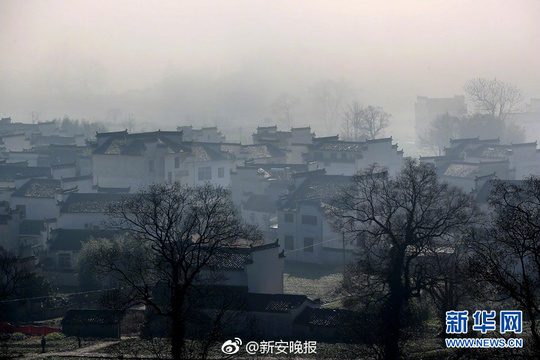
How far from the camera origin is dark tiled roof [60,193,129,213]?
30438 mm

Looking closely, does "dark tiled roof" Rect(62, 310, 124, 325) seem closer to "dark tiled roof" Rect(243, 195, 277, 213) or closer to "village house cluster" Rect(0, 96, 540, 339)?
"village house cluster" Rect(0, 96, 540, 339)

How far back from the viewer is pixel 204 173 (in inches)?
1519

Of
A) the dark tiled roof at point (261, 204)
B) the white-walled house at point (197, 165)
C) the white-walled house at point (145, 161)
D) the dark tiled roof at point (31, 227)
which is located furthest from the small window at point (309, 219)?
the dark tiled roof at point (31, 227)

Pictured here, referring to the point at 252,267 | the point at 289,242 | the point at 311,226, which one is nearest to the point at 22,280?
the point at 252,267

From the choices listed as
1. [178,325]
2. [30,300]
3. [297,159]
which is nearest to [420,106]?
[297,159]

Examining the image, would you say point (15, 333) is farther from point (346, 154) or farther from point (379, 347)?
point (346, 154)

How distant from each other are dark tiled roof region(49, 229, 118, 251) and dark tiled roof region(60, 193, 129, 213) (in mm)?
1099

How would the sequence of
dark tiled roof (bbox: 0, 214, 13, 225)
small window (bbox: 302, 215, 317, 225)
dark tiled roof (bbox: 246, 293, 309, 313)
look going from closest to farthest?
dark tiled roof (bbox: 246, 293, 309, 313) → dark tiled roof (bbox: 0, 214, 13, 225) → small window (bbox: 302, 215, 317, 225)

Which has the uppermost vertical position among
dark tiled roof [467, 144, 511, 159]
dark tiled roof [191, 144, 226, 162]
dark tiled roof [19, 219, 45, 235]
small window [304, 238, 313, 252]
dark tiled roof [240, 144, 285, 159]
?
dark tiled roof [240, 144, 285, 159]

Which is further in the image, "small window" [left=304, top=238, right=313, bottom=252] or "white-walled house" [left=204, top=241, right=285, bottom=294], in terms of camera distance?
"small window" [left=304, top=238, right=313, bottom=252]

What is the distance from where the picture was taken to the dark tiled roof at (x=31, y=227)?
30.9 meters

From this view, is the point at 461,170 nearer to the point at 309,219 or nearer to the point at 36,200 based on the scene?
the point at 309,219

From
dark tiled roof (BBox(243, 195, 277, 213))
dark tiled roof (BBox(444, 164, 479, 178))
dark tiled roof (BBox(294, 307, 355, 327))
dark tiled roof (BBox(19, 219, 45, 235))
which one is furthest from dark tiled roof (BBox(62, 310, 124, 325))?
dark tiled roof (BBox(444, 164, 479, 178))

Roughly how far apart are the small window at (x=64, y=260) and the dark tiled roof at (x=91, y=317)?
7.82 meters
